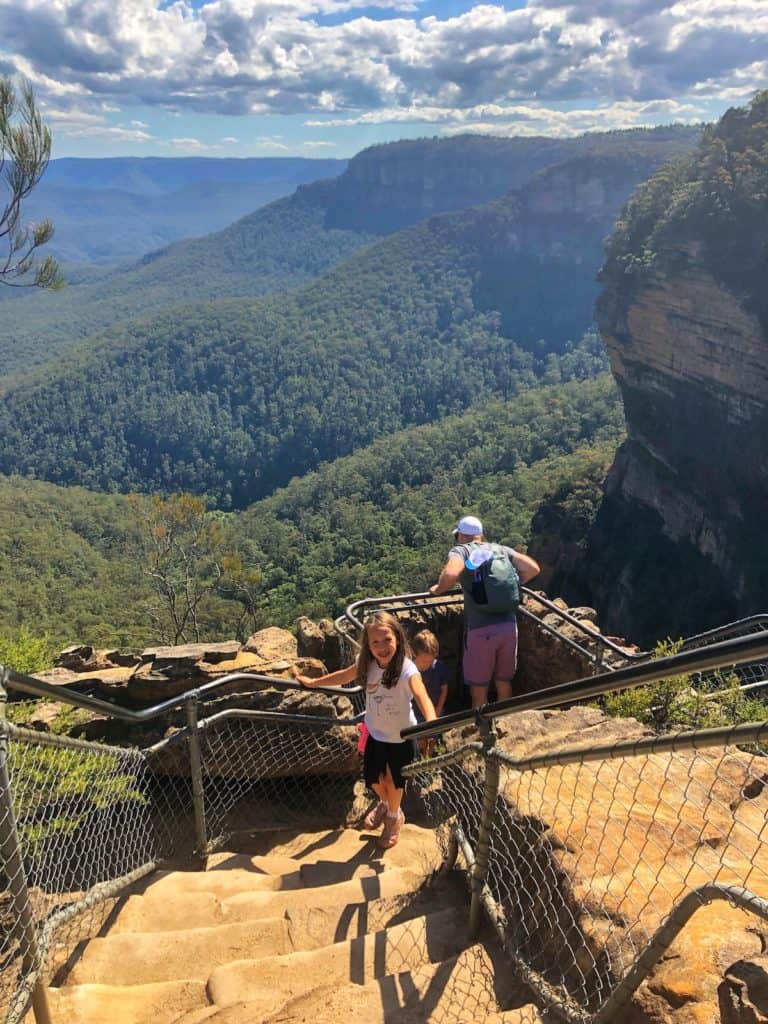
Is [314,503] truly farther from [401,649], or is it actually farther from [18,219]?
[401,649]

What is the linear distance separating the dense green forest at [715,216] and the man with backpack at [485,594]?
28.3m

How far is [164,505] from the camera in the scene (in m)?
20.7

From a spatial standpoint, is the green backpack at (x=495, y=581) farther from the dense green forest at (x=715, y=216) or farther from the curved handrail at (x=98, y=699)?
the dense green forest at (x=715, y=216)

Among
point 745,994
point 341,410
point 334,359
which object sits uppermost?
point 745,994

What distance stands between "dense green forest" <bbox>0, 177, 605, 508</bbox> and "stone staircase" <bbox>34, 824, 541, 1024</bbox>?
8548cm

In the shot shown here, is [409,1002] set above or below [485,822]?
below

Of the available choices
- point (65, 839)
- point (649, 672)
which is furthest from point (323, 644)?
point (649, 672)

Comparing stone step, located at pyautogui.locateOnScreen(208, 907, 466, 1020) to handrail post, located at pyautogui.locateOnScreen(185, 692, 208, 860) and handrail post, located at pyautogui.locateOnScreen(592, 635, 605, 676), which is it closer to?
handrail post, located at pyautogui.locateOnScreen(185, 692, 208, 860)

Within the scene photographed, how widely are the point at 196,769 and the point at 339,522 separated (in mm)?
50489

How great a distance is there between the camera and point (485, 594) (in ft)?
18.1

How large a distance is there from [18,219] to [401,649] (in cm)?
699

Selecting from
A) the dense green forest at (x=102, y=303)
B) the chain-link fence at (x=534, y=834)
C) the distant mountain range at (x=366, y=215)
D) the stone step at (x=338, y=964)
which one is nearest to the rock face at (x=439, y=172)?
the distant mountain range at (x=366, y=215)

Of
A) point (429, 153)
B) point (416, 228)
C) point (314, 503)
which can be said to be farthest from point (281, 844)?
point (429, 153)

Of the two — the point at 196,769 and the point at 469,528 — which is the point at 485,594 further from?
the point at 196,769
